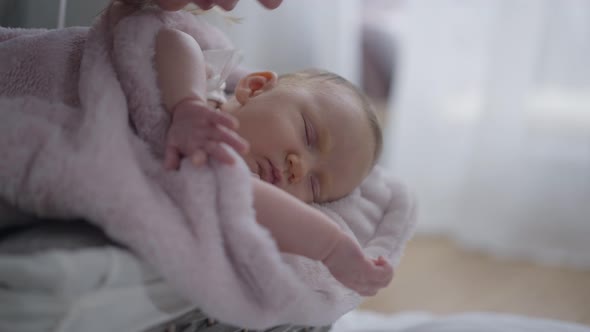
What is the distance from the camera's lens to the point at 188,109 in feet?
2.31

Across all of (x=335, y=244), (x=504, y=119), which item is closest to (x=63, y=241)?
(x=335, y=244)

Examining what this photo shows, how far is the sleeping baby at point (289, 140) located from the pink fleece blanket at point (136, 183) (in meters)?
0.03

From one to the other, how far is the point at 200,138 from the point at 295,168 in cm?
22

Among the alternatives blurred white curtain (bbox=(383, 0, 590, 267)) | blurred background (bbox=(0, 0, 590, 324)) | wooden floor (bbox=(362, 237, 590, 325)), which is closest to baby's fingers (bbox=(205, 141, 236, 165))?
blurred background (bbox=(0, 0, 590, 324))

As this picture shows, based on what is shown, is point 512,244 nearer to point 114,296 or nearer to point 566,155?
point 566,155

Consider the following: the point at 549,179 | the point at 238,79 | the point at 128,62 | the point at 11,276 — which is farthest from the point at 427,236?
the point at 11,276

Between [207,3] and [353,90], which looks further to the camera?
[353,90]

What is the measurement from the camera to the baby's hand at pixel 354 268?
2.44 ft

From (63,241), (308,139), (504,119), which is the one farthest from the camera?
(504,119)

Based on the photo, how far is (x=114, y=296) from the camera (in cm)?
58

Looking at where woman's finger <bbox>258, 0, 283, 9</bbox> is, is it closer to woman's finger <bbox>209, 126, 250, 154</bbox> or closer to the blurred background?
woman's finger <bbox>209, 126, 250, 154</bbox>

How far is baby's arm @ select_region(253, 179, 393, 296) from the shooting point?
705mm

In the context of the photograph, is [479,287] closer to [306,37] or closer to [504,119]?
[504,119]

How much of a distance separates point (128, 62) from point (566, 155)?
5.48ft
